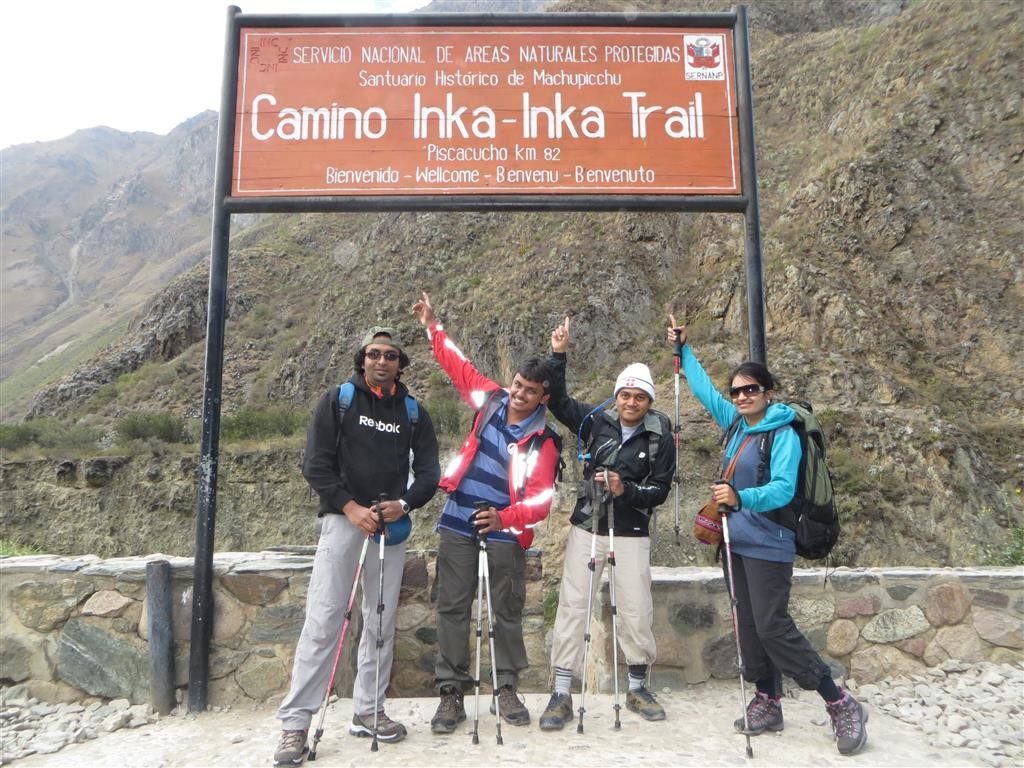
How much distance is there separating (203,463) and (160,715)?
1551 mm

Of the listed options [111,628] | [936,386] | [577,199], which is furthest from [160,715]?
[936,386]

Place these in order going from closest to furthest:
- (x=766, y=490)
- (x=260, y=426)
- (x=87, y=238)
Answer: (x=766, y=490), (x=260, y=426), (x=87, y=238)

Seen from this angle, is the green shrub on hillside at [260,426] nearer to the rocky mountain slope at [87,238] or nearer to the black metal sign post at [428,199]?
the black metal sign post at [428,199]

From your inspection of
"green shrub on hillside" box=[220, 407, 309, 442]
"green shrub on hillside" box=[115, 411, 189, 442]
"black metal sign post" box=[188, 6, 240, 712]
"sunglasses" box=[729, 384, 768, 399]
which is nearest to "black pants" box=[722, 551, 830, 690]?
"sunglasses" box=[729, 384, 768, 399]

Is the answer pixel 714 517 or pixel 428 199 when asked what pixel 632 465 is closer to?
pixel 714 517

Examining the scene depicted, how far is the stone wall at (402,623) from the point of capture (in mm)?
4145

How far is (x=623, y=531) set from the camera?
3.84 meters

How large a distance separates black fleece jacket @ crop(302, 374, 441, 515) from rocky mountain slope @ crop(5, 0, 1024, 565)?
9.50 metres

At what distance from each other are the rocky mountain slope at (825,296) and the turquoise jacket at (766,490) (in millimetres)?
8180

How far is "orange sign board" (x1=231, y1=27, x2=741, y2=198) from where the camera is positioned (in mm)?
4660

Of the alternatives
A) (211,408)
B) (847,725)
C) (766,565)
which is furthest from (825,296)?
(211,408)

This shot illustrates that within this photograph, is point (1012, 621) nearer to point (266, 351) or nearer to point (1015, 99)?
point (1015, 99)

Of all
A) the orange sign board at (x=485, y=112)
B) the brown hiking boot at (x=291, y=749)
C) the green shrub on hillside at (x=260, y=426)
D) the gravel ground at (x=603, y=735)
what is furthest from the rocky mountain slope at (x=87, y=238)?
the brown hiking boot at (x=291, y=749)

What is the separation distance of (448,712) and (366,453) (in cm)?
148
